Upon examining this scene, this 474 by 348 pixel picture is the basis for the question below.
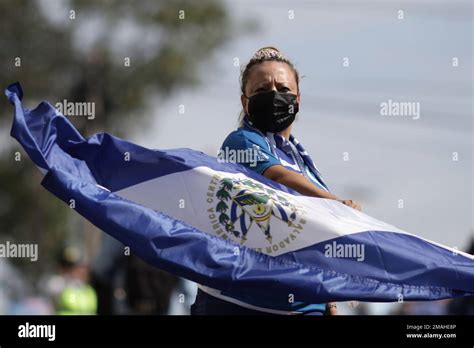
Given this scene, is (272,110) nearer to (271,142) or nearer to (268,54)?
(271,142)

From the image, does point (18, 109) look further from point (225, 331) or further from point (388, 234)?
point (388, 234)

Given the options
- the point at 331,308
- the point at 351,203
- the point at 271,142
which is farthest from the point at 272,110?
Answer: the point at 331,308

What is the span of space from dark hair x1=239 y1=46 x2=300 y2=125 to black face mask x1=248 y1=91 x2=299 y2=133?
0.17m

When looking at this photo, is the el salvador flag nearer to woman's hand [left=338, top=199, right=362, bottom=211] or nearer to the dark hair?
woman's hand [left=338, top=199, right=362, bottom=211]

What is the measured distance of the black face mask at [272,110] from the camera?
25.8ft

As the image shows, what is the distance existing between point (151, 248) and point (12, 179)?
25.1 m

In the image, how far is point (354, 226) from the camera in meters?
7.95

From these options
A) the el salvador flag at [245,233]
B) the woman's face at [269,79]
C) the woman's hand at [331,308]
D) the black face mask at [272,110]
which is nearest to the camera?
the el salvador flag at [245,233]

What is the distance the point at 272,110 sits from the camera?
7859 millimetres

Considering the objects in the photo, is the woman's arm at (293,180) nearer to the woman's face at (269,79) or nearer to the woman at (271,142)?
the woman at (271,142)

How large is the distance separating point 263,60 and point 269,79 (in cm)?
13

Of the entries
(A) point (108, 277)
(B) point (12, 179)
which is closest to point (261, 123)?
(A) point (108, 277)

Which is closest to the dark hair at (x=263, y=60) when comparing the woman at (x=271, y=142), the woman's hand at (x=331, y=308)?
the woman at (x=271, y=142)

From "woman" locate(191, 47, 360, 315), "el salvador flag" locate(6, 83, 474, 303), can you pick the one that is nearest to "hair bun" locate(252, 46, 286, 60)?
"woman" locate(191, 47, 360, 315)
